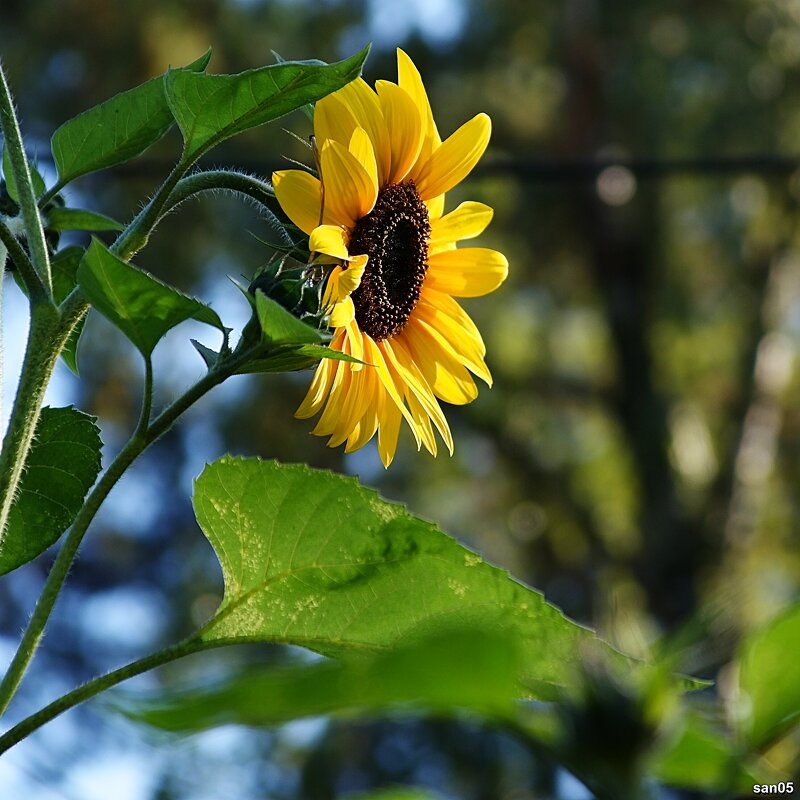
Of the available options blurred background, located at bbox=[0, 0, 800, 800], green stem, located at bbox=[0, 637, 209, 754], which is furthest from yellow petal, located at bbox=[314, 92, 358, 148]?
blurred background, located at bbox=[0, 0, 800, 800]

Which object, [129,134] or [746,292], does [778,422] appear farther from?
[129,134]

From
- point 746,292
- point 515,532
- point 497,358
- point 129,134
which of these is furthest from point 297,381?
point 129,134

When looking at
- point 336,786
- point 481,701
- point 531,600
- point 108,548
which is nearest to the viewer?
point 481,701

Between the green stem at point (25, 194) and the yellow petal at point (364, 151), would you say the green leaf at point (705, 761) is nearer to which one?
the green stem at point (25, 194)

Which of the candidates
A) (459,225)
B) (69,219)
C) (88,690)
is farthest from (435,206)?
(88,690)

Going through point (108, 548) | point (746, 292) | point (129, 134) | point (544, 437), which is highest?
point (746, 292)

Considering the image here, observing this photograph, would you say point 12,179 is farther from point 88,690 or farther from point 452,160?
point 452,160
